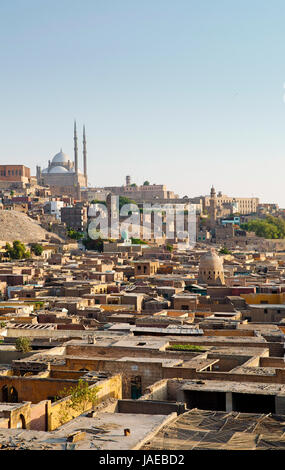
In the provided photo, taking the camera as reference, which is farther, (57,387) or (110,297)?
(110,297)

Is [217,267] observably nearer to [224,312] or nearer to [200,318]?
[224,312]

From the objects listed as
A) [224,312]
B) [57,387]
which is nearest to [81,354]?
[57,387]

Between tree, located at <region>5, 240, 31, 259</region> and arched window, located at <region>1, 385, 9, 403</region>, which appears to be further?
tree, located at <region>5, 240, 31, 259</region>

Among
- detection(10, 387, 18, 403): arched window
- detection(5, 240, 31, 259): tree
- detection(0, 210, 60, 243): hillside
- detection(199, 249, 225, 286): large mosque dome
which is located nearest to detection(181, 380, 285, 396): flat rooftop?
detection(10, 387, 18, 403): arched window

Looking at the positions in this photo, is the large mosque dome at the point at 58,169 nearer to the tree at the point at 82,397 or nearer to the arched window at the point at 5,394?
the arched window at the point at 5,394

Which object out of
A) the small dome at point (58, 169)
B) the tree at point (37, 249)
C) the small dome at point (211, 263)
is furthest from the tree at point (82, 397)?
the small dome at point (58, 169)

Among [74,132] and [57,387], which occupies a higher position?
[74,132]

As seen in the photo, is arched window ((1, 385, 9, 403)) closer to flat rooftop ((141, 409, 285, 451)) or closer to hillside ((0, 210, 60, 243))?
flat rooftop ((141, 409, 285, 451))

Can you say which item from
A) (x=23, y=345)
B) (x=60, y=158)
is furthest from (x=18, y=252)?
(x=60, y=158)
